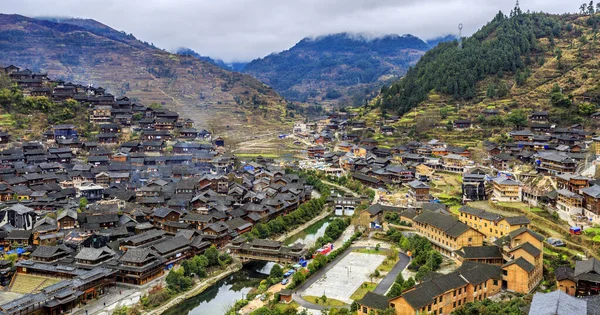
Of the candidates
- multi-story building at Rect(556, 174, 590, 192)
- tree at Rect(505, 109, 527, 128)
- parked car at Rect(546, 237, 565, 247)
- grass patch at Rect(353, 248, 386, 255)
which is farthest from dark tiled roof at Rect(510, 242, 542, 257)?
tree at Rect(505, 109, 527, 128)

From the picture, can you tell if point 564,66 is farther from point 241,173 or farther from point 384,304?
point 384,304

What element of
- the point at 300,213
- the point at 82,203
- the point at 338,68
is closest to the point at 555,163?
the point at 300,213

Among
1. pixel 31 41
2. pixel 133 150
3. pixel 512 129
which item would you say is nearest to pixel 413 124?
pixel 512 129

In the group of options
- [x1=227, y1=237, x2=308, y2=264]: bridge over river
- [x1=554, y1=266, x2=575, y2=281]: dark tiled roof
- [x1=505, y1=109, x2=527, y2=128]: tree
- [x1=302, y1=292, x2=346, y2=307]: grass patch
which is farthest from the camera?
[x1=505, y1=109, x2=527, y2=128]: tree

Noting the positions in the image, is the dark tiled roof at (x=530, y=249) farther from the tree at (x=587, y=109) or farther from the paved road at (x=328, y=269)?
the tree at (x=587, y=109)

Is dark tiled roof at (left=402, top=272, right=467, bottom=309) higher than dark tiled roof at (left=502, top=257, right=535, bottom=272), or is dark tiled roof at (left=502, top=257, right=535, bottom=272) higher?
dark tiled roof at (left=502, top=257, right=535, bottom=272)

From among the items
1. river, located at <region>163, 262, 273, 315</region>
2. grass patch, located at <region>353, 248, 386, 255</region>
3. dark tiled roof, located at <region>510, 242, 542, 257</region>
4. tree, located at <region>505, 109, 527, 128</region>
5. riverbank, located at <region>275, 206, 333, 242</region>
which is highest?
tree, located at <region>505, 109, 527, 128</region>

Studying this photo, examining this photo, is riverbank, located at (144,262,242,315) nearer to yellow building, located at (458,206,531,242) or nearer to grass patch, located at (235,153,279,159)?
yellow building, located at (458,206,531,242)

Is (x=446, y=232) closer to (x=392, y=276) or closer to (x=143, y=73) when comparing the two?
(x=392, y=276)
